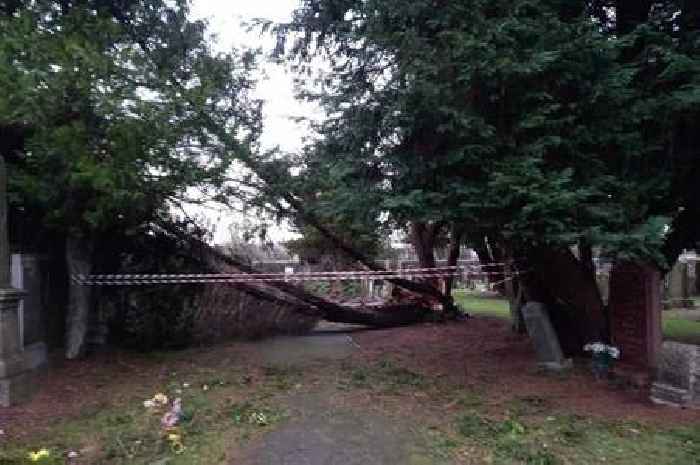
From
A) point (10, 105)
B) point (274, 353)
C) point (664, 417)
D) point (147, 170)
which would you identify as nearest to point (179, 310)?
point (274, 353)

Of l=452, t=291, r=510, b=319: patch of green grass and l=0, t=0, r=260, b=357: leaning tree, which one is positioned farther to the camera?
l=452, t=291, r=510, b=319: patch of green grass

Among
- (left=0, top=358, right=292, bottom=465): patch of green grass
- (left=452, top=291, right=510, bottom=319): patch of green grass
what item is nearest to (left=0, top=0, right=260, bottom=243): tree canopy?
(left=0, top=358, right=292, bottom=465): patch of green grass

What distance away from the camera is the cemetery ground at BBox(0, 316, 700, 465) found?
4.21m

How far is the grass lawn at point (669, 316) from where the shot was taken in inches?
374

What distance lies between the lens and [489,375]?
6.76 m

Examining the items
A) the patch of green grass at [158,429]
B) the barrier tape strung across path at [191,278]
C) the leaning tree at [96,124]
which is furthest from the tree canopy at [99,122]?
the patch of green grass at [158,429]

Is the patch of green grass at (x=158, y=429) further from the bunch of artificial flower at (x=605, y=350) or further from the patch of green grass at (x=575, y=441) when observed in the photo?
the bunch of artificial flower at (x=605, y=350)

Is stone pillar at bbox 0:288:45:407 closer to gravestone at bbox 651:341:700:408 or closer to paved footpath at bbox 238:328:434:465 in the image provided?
paved footpath at bbox 238:328:434:465

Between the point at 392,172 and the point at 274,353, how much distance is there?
4035 mm

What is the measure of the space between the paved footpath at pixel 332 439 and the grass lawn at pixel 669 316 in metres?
6.33

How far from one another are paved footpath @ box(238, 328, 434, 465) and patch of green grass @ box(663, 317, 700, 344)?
628 centimetres

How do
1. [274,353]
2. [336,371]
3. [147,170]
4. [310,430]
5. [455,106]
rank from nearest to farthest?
[310,430] → [455,106] → [147,170] → [336,371] → [274,353]

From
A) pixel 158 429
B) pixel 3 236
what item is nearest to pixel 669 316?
pixel 158 429

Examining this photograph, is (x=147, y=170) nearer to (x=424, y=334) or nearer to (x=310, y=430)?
(x=310, y=430)
